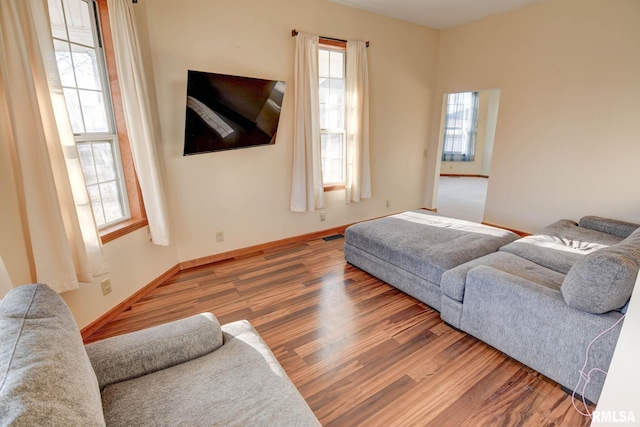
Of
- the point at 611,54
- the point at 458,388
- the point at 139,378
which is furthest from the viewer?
the point at 611,54

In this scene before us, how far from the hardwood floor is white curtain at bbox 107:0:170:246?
2.36 ft

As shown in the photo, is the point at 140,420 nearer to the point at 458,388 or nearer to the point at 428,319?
the point at 458,388

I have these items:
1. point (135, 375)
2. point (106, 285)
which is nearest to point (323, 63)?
point (106, 285)

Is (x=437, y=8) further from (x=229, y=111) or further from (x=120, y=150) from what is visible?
(x=120, y=150)

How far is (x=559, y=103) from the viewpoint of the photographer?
357 cm

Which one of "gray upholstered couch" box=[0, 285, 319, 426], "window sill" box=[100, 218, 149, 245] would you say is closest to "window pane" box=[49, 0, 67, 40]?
"window sill" box=[100, 218, 149, 245]

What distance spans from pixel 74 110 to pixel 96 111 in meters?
0.18

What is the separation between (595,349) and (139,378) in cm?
212

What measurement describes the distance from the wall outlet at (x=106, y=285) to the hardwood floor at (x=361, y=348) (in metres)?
0.24

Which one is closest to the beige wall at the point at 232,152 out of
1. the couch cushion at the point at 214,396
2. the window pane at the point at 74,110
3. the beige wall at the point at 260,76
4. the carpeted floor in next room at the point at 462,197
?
the beige wall at the point at 260,76

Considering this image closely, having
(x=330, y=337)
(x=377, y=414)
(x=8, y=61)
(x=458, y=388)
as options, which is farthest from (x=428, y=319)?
(x=8, y=61)

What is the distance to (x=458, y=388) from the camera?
1744 millimetres

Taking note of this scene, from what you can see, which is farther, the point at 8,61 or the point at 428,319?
the point at 428,319

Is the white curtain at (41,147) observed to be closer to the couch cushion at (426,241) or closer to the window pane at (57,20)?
the window pane at (57,20)
